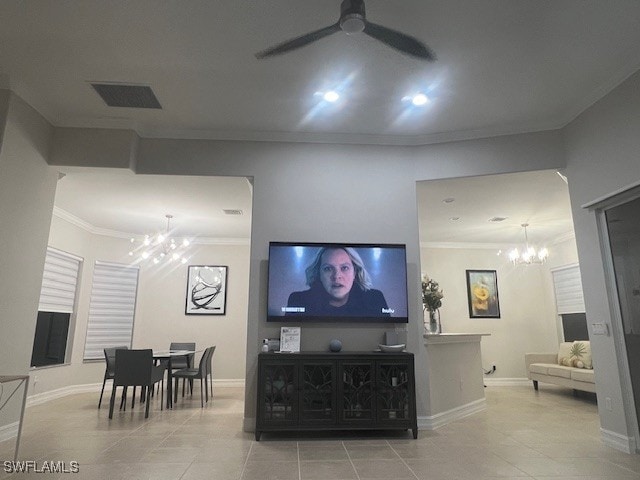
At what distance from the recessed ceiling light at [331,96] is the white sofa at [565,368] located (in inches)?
207

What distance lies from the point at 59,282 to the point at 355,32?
6.53m

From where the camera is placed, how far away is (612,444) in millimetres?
3791

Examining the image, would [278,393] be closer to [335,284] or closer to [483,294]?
[335,284]

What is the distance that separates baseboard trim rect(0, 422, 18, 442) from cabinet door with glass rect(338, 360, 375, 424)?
3183mm

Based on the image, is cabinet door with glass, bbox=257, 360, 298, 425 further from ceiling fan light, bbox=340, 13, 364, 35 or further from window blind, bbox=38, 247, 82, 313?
window blind, bbox=38, 247, 82, 313

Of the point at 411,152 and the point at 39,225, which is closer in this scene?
the point at 39,225

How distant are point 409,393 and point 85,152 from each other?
4.37 metres

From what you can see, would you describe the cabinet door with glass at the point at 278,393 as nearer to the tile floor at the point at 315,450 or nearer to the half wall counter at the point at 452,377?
the tile floor at the point at 315,450

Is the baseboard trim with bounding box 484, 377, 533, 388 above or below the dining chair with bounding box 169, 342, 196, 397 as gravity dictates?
below

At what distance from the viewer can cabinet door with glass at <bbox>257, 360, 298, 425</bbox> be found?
3930 millimetres

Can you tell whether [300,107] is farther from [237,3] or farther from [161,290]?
[161,290]

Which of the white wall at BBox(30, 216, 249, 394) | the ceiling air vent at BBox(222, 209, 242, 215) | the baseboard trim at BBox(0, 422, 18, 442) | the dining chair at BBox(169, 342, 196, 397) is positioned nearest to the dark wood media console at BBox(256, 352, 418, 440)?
the baseboard trim at BBox(0, 422, 18, 442)

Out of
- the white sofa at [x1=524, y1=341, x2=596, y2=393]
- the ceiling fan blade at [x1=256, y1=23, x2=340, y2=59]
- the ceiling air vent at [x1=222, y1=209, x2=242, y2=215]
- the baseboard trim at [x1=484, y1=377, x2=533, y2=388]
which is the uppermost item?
the ceiling fan blade at [x1=256, y1=23, x2=340, y2=59]

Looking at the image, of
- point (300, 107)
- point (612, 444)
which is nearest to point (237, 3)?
point (300, 107)
